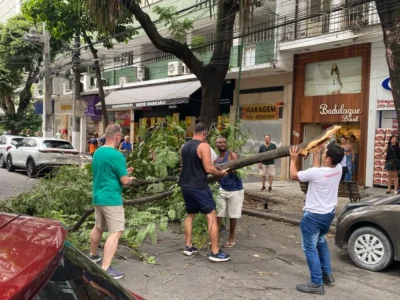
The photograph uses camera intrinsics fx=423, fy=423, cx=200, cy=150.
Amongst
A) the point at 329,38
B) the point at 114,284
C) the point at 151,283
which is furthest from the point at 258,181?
the point at 114,284

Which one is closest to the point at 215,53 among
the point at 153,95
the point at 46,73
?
the point at 153,95

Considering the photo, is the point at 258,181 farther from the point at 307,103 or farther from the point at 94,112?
the point at 94,112

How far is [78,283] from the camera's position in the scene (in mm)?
1848

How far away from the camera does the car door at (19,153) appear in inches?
655

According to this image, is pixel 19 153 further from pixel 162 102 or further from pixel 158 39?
pixel 158 39

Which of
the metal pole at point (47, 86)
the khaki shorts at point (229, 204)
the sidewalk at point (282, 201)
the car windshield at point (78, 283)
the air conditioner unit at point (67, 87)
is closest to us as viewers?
the car windshield at point (78, 283)

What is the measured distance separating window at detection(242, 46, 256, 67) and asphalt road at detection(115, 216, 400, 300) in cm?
1117

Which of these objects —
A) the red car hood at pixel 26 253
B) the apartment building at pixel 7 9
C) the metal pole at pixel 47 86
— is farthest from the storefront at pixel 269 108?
the apartment building at pixel 7 9

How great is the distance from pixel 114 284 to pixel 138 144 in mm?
6597

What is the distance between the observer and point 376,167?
1343 centimetres

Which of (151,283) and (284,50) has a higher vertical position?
(284,50)

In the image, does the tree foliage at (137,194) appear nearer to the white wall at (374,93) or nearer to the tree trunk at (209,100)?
the tree trunk at (209,100)

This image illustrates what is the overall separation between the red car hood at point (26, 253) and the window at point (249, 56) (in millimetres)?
15379

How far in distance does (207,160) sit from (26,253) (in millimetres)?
3963
